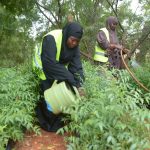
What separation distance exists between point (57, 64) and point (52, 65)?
8 centimetres

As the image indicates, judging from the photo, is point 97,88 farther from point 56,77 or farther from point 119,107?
point 119,107

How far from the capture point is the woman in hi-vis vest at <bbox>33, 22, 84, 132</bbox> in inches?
196

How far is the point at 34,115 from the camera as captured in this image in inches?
211

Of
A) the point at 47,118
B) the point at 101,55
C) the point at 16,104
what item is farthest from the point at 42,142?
the point at 101,55

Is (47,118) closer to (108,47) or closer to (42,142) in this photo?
(42,142)

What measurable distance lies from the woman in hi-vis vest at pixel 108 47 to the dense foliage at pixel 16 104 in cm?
204

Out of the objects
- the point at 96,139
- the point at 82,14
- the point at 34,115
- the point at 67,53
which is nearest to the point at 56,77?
the point at 67,53

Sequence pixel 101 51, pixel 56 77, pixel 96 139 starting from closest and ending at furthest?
1. pixel 96 139
2. pixel 56 77
3. pixel 101 51

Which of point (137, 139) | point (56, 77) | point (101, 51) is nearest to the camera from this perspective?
point (137, 139)

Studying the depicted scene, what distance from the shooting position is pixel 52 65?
496 centimetres

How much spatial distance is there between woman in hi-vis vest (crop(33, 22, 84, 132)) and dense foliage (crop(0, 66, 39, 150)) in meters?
0.22

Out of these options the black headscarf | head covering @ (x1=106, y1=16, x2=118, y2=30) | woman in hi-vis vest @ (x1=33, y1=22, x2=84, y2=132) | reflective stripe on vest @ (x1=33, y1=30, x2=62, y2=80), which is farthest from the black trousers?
head covering @ (x1=106, y1=16, x2=118, y2=30)

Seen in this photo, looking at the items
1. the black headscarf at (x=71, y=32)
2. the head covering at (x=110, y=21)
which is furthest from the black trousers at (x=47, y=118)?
the head covering at (x=110, y=21)

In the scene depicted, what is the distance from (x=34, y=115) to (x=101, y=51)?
2.62 metres
